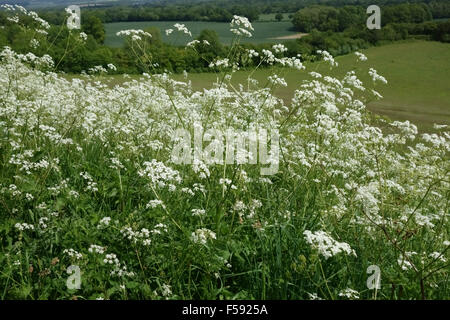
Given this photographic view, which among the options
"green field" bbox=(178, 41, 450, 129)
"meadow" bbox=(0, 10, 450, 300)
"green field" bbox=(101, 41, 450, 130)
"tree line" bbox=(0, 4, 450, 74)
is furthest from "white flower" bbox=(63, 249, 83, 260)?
"tree line" bbox=(0, 4, 450, 74)

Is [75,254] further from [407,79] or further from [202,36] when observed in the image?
[407,79]

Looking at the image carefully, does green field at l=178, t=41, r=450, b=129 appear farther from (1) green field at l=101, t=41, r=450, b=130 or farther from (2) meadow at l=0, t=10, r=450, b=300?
(2) meadow at l=0, t=10, r=450, b=300

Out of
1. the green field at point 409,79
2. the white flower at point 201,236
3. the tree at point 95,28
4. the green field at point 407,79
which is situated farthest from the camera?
the tree at point 95,28

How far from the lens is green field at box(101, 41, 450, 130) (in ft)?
135

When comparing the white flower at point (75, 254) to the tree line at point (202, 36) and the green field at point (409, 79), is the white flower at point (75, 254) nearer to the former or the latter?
the green field at point (409, 79)

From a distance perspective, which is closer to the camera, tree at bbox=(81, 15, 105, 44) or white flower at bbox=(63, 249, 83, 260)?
white flower at bbox=(63, 249, 83, 260)

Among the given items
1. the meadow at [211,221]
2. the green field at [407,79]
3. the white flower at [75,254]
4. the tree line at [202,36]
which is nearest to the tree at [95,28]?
the tree line at [202,36]

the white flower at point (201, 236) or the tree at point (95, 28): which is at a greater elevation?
the tree at point (95, 28)

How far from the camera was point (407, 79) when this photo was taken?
6375 centimetres

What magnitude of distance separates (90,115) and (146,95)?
6.13ft

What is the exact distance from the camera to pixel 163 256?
397 centimetres

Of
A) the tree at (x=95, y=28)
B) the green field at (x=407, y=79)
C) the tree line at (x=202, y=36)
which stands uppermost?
the tree at (x=95, y=28)

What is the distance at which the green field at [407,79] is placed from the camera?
4125cm
